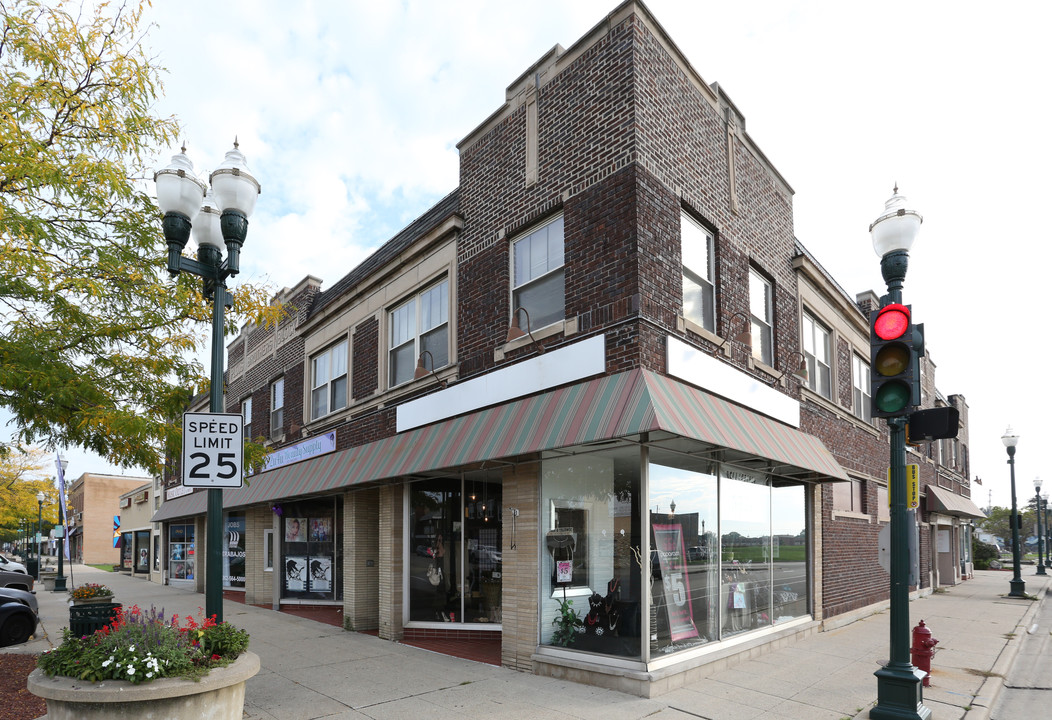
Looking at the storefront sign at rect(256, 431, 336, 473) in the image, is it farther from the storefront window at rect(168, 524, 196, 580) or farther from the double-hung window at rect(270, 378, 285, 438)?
the storefront window at rect(168, 524, 196, 580)

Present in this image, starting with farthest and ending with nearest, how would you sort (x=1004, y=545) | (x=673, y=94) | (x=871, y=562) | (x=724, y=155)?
1. (x=1004, y=545)
2. (x=871, y=562)
3. (x=724, y=155)
4. (x=673, y=94)

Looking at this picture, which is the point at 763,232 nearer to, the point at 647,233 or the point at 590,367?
the point at 647,233

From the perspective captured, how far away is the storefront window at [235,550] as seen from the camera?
22953 millimetres

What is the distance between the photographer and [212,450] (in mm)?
6859

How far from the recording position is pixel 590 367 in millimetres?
9008

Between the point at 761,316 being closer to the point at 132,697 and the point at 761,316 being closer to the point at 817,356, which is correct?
the point at 817,356

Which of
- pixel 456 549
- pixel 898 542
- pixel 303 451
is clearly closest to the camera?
pixel 898 542

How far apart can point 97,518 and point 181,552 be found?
145 feet

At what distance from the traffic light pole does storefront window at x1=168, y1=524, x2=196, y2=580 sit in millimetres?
→ 26944

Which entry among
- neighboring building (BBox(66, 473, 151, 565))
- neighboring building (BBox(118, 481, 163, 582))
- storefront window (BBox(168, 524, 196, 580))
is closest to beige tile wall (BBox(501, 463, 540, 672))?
storefront window (BBox(168, 524, 196, 580))

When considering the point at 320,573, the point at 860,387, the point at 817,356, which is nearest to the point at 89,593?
the point at 320,573

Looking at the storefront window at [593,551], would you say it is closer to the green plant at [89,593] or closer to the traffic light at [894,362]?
the traffic light at [894,362]

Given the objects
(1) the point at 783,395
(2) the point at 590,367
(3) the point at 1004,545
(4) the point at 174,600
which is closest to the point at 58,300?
(2) the point at 590,367

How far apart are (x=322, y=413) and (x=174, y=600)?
927 cm
